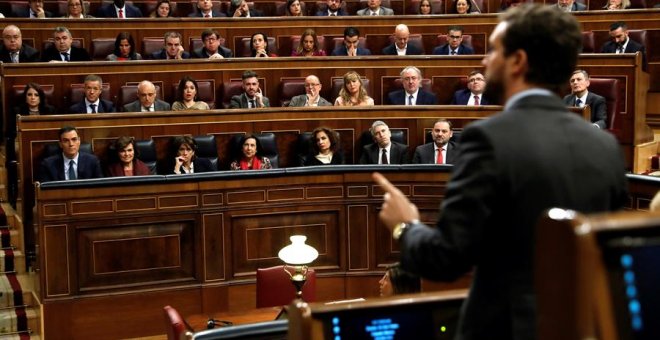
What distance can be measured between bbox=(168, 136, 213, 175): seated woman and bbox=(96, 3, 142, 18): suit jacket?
2.48m

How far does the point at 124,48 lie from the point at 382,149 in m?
2.08

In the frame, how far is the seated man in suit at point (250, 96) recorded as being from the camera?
5.51m

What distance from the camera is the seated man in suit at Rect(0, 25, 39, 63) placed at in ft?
19.5

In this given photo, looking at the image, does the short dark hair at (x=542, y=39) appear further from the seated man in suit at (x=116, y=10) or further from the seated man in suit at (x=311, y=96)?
the seated man in suit at (x=116, y=10)

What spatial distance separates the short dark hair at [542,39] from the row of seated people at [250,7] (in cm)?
571

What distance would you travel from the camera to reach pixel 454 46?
20.8 feet

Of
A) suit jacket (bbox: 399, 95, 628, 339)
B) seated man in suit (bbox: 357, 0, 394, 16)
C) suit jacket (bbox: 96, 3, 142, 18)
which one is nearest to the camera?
suit jacket (bbox: 399, 95, 628, 339)

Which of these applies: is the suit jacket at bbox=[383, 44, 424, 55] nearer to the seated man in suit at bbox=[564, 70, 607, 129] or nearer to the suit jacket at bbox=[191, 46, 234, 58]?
the suit jacket at bbox=[191, 46, 234, 58]

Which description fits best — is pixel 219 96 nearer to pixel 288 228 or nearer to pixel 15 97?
pixel 15 97

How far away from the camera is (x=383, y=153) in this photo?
4961mm

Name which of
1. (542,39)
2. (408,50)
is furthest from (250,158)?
(542,39)

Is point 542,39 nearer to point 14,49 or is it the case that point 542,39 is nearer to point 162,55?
point 162,55

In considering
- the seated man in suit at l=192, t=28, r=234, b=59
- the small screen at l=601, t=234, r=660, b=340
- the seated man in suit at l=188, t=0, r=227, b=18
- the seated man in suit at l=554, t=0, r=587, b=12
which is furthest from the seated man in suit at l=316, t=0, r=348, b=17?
the small screen at l=601, t=234, r=660, b=340

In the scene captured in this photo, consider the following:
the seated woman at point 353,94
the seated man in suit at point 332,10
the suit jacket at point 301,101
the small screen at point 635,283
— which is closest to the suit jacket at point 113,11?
the seated man in suit at point 332,10
